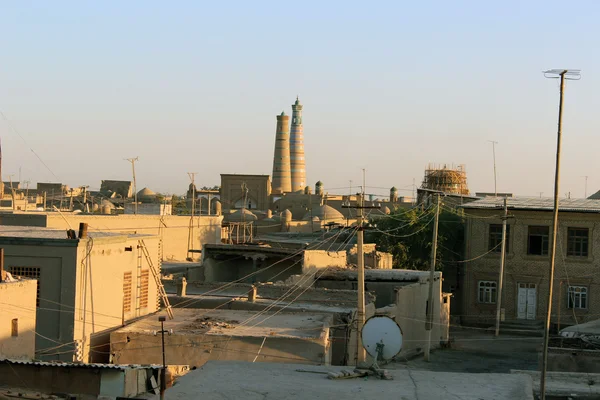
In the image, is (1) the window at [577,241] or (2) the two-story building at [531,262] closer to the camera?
(2) the two-story building at [531,262]

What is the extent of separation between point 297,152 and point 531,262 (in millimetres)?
54481

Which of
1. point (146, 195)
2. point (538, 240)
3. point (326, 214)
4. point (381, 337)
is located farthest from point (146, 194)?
point (381, 337)

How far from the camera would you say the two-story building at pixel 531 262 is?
3134 cm

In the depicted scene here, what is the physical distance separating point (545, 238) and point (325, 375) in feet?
82.0

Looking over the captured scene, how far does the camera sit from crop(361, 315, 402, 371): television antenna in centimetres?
922

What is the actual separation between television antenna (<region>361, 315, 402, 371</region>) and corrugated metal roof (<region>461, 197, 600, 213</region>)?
23.7 meters

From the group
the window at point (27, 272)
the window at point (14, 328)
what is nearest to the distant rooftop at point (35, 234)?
the window at point (27, 272)

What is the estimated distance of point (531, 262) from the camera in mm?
31984

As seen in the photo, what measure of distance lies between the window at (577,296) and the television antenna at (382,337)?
23616 mm

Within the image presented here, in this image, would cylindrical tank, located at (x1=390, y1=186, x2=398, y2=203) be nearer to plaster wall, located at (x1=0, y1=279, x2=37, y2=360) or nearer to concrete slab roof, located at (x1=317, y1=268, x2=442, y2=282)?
concrete slab roof, located at (x1=317, y1=268, x2=442, y2=282)

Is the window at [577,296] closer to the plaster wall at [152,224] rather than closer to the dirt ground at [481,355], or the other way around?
the dirt ground at [481,355]

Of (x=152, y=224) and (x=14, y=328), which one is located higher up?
(x=152, y=224)

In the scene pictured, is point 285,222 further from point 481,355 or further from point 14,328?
point 14,328

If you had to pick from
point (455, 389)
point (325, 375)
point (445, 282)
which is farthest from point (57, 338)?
point (445, 282)
